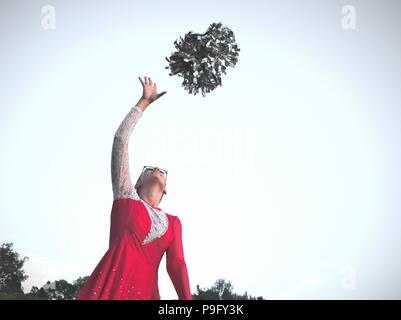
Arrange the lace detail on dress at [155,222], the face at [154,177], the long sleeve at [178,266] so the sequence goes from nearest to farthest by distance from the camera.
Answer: the long sleeve at [178,266] → the lace detail on dress at [155,222] → the face at [154,177]

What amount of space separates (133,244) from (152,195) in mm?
879

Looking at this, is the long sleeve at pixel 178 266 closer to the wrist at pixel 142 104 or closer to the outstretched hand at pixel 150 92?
the wrist at pixel 142 104

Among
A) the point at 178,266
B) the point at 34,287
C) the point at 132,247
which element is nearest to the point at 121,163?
the point at 132,247

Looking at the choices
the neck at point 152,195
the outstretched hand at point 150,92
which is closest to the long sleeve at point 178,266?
the neck at point 152,195

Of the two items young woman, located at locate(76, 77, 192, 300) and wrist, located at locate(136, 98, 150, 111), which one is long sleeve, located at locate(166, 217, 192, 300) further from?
wrist, located at locate(136, 98, 150, 111)

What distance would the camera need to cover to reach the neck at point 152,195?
6.12 m

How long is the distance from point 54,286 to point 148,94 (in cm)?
1519

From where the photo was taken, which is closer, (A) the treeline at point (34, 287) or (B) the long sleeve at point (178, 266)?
(B) the long sleeve at point (178, 266)

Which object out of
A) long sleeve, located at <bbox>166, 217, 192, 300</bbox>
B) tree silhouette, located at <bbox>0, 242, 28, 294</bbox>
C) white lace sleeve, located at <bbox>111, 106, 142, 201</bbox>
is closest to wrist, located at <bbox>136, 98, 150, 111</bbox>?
white lace sleeve, located at <bbox>111, 106, 142, 201</bbox>

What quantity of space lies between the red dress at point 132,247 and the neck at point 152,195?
183 mm

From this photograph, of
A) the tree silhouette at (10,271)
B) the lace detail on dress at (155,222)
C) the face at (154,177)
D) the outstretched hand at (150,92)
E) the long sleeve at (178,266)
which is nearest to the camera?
the long sleeve at (178,266)

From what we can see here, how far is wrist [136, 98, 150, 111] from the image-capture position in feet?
19.7
